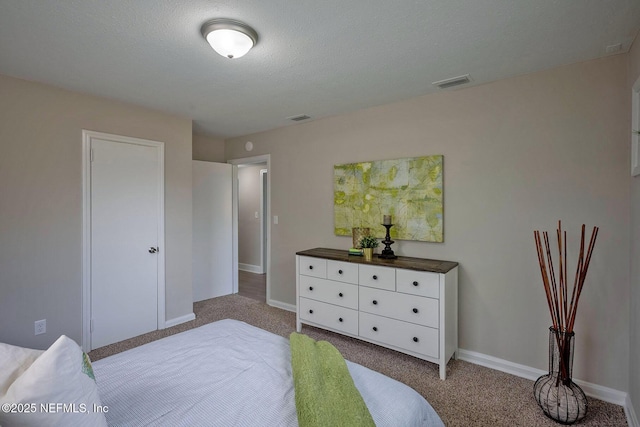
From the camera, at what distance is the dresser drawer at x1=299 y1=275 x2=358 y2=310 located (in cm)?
300

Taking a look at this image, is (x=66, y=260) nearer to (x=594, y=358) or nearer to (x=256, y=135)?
(x=256, y=135)

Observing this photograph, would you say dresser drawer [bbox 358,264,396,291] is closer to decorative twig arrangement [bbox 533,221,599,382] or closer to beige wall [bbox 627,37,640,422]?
decorative twig arrangement [bbox 533,221,599,382]

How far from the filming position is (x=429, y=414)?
1380 millimetres

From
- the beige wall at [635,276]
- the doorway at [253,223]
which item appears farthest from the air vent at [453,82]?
the doorway at [253,223]

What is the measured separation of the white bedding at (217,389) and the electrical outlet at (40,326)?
5.49 ft

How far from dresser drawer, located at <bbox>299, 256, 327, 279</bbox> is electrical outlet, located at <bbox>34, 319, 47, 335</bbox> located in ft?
7.45

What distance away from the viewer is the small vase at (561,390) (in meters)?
1.97

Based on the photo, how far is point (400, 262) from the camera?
2.79 meters

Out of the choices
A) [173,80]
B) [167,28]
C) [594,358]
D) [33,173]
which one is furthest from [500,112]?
[33,173]

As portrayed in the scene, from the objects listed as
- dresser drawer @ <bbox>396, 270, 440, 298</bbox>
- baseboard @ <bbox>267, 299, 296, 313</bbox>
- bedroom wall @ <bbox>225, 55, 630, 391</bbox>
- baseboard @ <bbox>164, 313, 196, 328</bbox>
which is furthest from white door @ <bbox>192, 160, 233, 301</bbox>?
dresser drawer @ <bbox>396, 270, 440, 298</bbox>

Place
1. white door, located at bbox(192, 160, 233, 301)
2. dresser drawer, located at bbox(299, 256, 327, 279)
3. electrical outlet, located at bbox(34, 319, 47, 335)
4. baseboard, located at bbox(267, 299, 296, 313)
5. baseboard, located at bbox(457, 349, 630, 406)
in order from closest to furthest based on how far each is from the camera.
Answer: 1. baseboard, located at bbox(457, 349, 630, 406)
2. electrical outlet, located at bbox(34, 319, 47, 335)
3. dresser drawer, located at bbox(299, 256, 327, 279)
4. baseboard, located at bbox(267, 299, 296, 313)
5. white door, located at bbox(192, 160, 233, 301)

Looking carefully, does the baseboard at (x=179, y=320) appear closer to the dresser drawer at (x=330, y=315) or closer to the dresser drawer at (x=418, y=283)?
the dresser drawer at (x=330, y=315)

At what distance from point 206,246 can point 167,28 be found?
10.6 feet

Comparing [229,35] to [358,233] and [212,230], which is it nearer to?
[358,233]
